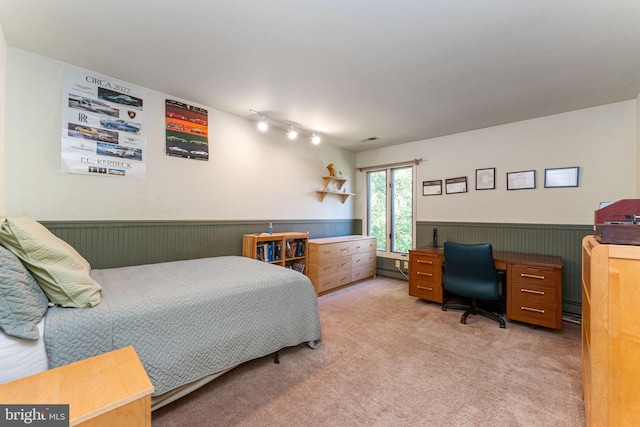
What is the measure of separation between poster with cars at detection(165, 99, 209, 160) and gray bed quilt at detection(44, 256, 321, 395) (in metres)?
1.28

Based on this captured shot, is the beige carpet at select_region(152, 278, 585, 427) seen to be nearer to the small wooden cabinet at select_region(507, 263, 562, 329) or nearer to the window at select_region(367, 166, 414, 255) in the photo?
the small wooden cabinet at select_region(507, 263, 562, 329)

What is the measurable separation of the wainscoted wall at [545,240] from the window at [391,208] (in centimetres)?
75

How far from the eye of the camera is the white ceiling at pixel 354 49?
155 cm

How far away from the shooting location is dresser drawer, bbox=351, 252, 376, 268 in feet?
13.6

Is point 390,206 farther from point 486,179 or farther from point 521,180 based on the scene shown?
point 521,180

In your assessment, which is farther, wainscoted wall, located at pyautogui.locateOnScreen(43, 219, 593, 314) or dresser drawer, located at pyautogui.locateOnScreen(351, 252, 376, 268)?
dresser drawer, located at pyautogui.locateOnScreen(351, 252, 376, 268)

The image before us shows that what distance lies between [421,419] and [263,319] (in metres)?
1.15

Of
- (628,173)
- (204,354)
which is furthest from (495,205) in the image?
(204,354)

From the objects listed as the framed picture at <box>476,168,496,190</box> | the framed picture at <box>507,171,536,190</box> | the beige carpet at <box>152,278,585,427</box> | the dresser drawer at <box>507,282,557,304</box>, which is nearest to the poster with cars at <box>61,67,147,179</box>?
the beige carpet at <box>152,278,585,427</box>

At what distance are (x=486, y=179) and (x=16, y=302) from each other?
14.5 ft

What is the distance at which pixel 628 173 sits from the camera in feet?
8.83

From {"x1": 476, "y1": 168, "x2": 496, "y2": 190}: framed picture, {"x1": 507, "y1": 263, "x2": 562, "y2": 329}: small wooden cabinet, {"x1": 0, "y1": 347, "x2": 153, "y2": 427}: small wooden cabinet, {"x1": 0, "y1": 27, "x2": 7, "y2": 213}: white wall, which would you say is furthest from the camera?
{"x1": 476, "y1": 168, "x2": 496, "y2": 190}: framed picture

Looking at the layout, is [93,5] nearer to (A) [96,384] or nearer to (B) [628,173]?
(A) [96,384]

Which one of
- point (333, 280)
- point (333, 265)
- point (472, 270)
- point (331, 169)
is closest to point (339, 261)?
point (333, 265)
